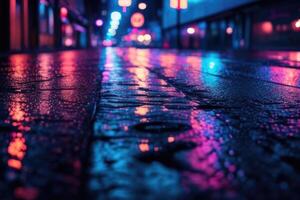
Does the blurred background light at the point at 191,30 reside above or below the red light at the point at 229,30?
above

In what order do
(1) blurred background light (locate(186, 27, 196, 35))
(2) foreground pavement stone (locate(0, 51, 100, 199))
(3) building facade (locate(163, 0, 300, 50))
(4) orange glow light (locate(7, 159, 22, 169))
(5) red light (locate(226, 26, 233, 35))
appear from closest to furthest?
(2) foreground pavement stone (locate(0, 51, 100, 199)) → (4) orange glow light (locate(7, 159, 22, 169)) → (3) building facade (locate(163, 0, 300, 50)) → (5) red light (locate(226, 26, 233, 35)) → (1) blurred background light (locate(186, 27, 196, 35))

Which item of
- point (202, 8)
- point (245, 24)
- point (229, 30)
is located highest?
point (202, 8)

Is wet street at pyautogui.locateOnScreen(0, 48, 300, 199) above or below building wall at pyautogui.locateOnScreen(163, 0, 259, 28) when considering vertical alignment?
below

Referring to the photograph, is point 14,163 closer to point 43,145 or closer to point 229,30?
point 43,145

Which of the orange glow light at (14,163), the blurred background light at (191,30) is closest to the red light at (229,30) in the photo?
the blurred background light at (191,30)

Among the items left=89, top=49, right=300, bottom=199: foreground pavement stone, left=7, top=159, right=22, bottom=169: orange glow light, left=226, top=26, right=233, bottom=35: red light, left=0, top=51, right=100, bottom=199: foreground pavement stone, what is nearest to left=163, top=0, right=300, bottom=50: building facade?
left=226, top=26, right=233, bottom=35: red light

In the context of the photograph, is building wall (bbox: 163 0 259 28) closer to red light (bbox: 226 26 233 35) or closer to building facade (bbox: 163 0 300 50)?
building facade (bbox: 163 0 300 50)

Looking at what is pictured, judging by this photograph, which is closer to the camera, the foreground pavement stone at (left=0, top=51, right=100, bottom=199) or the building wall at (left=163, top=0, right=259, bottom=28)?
the foreground pavement stone at (left=0, top=51, right=100, bottom=199)

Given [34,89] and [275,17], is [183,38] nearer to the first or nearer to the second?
[275,17]

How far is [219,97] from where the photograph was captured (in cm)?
305

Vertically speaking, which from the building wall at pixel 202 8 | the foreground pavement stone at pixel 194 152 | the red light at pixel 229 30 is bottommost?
the foreground pavement stone at pixel 194 152

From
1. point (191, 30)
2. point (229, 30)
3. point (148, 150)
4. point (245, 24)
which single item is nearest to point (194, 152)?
point (148, 150)

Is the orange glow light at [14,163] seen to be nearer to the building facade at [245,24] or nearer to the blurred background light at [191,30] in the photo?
the building facade at [245,24]

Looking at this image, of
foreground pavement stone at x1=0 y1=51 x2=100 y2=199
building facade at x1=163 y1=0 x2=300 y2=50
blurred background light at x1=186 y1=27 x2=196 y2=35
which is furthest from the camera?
blurred background light at x1=186 y1=27 x2=196 y2=35
